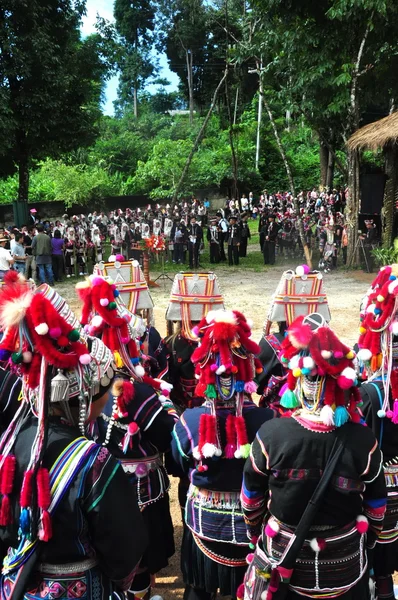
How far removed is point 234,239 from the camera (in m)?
18.5

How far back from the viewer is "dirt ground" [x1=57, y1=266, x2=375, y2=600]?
10867mm

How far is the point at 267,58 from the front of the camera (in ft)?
59.4

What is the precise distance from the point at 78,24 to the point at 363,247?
507 inches

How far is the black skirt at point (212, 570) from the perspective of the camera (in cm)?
303

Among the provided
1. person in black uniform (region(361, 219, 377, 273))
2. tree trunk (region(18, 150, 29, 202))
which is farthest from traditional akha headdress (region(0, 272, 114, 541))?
tree trunk (region(18, 150, 29, 202))

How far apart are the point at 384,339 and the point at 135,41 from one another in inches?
2260

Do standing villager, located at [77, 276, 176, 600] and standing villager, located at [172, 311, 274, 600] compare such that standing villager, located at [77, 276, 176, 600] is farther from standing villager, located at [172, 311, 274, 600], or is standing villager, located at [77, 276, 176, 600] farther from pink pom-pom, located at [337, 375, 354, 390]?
pink pom-pom, located at [337, 375, 354, 390]

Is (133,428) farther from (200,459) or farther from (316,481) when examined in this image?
(316,481)

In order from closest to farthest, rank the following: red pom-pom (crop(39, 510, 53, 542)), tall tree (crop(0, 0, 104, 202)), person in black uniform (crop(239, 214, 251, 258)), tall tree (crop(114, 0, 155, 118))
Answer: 1. red pom-pom (crop(39, 510, 53, 542))
2. tall tree (crop(0, 0, 104, 202))
3. person in black uniform (crop(239, 214, 251, 258))
4. tall tree (crop(114, 0, 155, 118))

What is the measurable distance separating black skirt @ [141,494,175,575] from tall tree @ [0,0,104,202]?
15.8m

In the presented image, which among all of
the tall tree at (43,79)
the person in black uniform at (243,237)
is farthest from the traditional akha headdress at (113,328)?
the person in black uniform at (243,237)

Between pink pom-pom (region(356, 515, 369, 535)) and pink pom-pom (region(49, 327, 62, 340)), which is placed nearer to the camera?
pink pom-pom (region(49, 327, 62, 340))

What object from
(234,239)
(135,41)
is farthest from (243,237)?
(135,41)

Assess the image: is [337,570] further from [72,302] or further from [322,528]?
[72,302]
